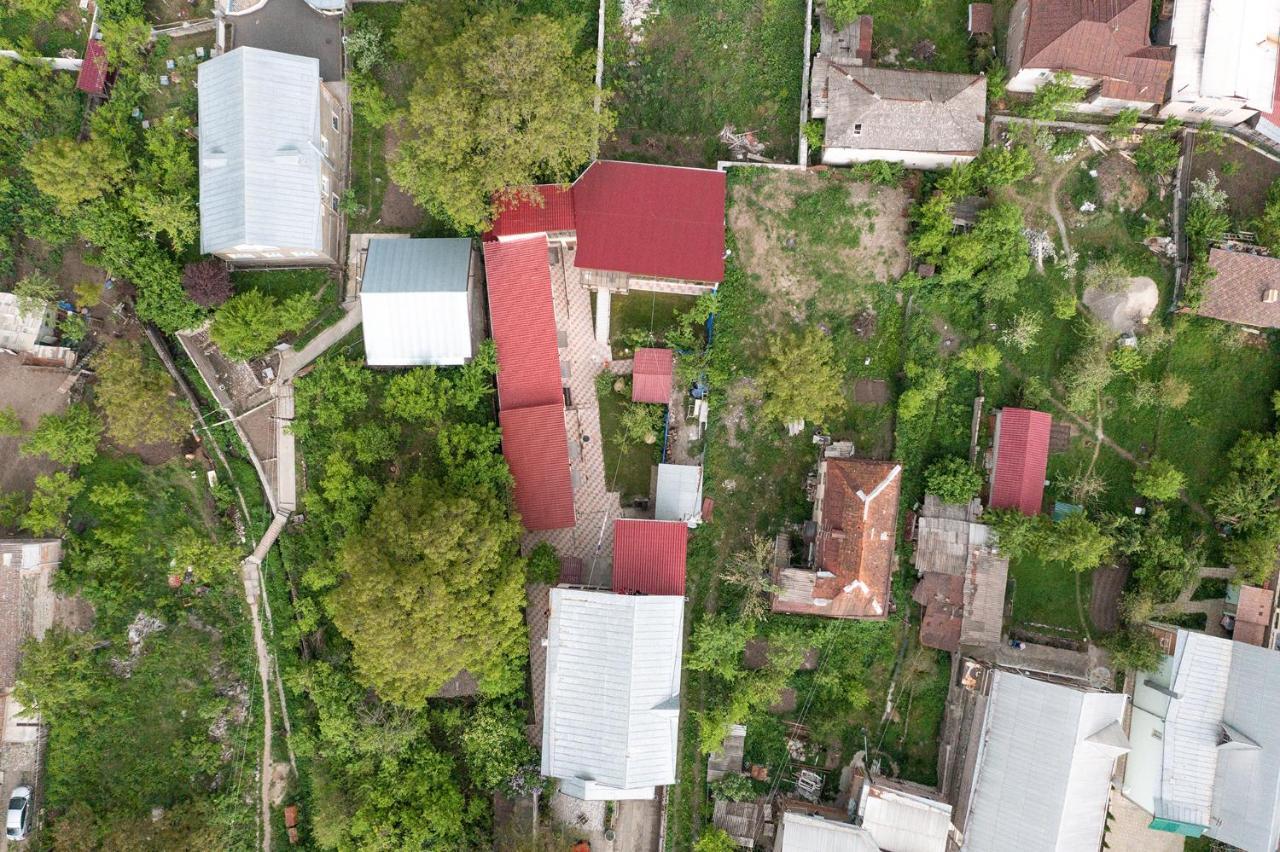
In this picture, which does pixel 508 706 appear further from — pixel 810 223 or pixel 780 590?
pixel 810 223

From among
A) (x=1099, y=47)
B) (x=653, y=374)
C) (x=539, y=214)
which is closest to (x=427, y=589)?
(x=653, y=374)

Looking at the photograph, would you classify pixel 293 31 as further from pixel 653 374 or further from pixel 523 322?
pixel 653 374

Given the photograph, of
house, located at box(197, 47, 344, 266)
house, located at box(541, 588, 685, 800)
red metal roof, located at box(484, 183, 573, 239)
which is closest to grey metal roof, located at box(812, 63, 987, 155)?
red metal roof, located at box(484, 183, 573, 239)

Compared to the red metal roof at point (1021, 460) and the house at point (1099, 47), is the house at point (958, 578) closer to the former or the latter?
the red metal roof at point (1021, 460)

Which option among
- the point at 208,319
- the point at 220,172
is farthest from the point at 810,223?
the point at 208,319

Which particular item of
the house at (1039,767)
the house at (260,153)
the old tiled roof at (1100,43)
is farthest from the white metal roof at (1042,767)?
the house at (260,153)
